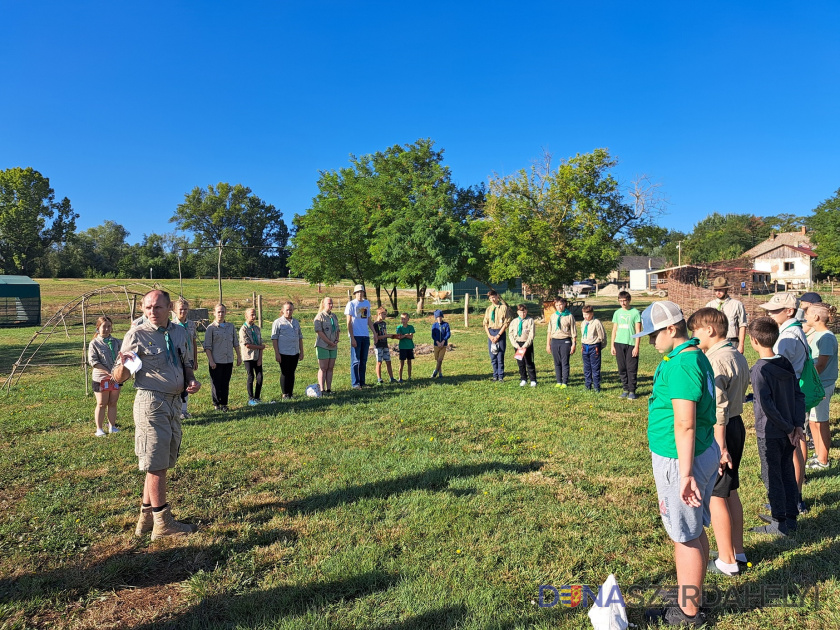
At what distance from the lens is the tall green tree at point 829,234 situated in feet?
151

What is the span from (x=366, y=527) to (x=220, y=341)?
16.9ft

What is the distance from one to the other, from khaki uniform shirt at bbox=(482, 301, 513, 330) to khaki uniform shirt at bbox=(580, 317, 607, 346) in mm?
1804

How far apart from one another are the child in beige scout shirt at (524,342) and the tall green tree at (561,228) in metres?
18.6

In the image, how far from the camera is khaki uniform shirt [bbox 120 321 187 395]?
4039 millimetres

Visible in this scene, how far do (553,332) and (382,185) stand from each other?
27.5 m

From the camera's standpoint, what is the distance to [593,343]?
9.21 meters

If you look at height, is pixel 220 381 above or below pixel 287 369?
below

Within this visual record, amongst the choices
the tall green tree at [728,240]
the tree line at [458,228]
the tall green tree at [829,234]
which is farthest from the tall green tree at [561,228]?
the tall green tree at [728,240]

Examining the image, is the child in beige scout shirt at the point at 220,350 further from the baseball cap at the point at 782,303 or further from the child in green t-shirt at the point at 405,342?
the baseball cap at the point at 782,303

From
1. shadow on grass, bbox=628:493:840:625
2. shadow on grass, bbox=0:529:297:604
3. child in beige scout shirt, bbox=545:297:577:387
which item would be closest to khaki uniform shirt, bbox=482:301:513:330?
child in beige scout shirt, bbox=545:297:577:387

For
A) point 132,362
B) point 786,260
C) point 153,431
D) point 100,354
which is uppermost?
point 786,260

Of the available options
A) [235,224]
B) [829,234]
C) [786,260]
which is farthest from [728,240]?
[235,224]

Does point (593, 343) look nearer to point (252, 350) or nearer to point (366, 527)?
point (252, 350)

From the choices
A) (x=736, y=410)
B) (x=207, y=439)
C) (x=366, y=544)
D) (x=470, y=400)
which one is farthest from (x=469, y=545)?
(x=470, y=400)
